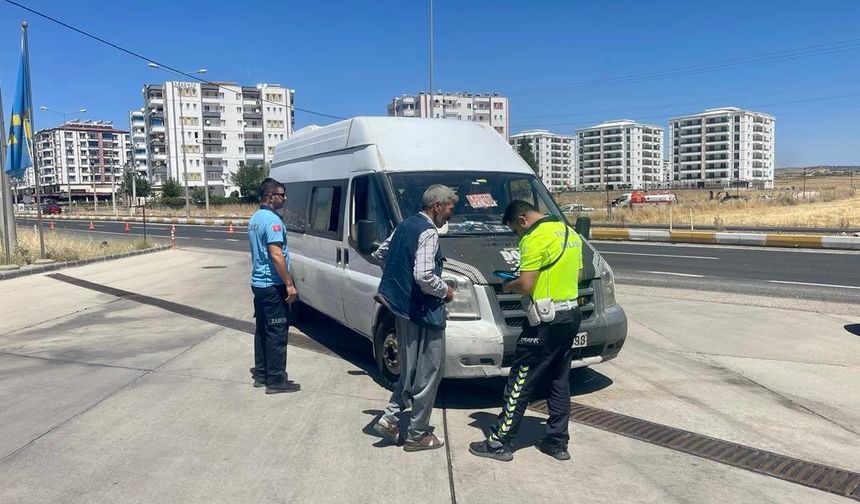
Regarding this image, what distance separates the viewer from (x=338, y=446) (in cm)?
480

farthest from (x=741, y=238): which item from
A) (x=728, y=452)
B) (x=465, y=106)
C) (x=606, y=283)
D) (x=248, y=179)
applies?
(x=465, y=106)

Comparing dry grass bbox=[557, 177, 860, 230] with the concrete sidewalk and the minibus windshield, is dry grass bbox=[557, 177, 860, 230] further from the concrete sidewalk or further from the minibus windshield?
the minibus windshield

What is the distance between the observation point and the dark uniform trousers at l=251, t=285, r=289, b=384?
5.99 m

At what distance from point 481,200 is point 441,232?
0.86m

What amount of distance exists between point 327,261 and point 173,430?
9.80 feet

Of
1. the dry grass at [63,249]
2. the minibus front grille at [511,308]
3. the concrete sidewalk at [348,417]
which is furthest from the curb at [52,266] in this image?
the minibus front grille at [511,308]

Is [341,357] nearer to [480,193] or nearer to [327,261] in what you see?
[327,261]

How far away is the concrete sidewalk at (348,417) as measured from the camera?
4.11 m

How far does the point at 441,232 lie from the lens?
598 centimetres

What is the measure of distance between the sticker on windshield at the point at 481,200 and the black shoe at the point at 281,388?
243 centimetres

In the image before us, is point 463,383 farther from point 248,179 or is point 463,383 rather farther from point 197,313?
point 248,179

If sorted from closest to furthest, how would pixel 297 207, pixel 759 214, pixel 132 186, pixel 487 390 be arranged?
pixel 487 390 < pixel 297 207 < pixel 759 214 < pixel 132 186

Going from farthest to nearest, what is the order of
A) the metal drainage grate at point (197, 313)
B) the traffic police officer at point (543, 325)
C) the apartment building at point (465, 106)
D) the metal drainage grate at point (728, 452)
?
the apartment building at point (465, 106) < the metal drainage grate at point (197, 313) < the traffic police officer at point (543, 325) < the metal drainage grate at point (728, 452)

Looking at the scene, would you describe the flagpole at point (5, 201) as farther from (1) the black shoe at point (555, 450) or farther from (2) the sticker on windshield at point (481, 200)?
(1) the black shoe at point (555, 450)
